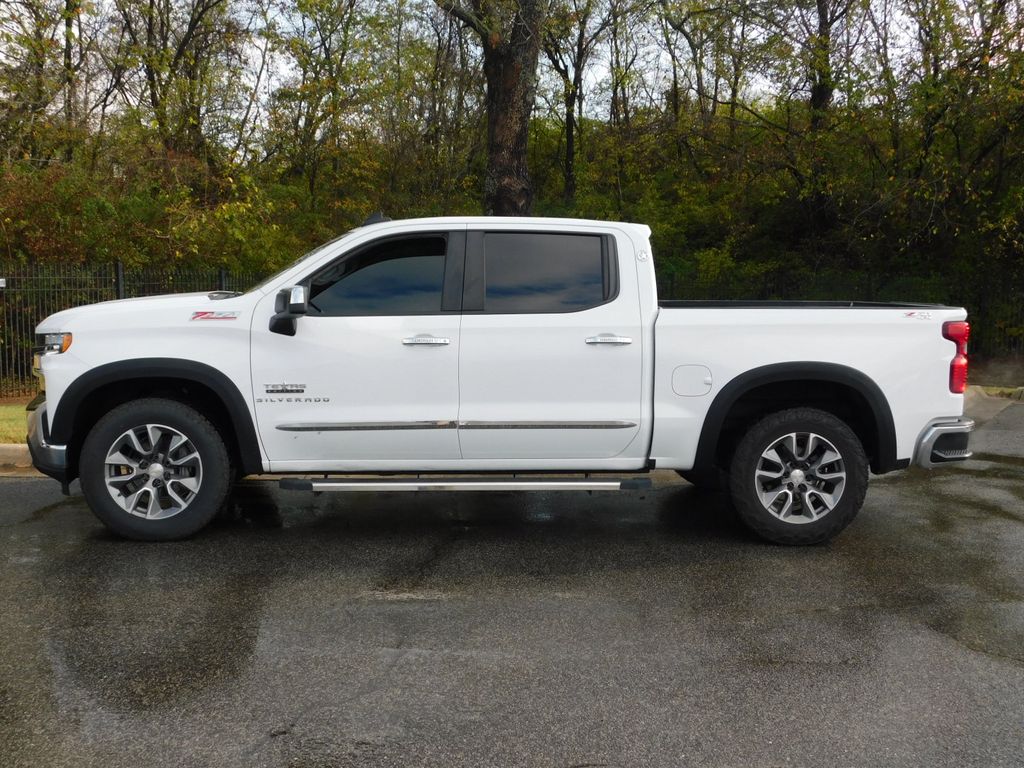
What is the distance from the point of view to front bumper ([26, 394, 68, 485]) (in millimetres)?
5895

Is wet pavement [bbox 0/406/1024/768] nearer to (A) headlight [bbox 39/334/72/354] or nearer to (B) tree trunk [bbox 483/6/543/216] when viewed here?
Result: (A) headlight [bbox 39/334/72/354]

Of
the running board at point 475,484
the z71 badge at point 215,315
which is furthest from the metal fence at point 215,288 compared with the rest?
the running board at point 475,484

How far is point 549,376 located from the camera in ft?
19.4

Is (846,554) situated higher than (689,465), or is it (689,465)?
(689,465)

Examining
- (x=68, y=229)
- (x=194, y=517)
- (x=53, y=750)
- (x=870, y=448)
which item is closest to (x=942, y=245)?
(x=870, y=448)

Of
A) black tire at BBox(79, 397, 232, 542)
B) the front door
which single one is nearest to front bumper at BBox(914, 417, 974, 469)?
the front door

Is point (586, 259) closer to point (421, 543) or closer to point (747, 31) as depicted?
point (421, 543)

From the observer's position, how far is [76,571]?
5.48 metres

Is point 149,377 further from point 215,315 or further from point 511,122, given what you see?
point 511,122

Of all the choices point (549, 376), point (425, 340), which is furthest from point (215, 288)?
point (549, 376)

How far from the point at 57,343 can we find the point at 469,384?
2.55 m

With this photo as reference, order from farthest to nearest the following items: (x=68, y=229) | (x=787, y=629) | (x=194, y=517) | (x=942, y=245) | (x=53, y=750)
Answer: (x=942, y=245), (x=68, y=229), (x=194, y=517), (x=787, y=629), (x=53, y=750)

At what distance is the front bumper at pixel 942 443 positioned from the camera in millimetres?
5980

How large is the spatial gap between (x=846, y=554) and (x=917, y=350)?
4.41 feet
